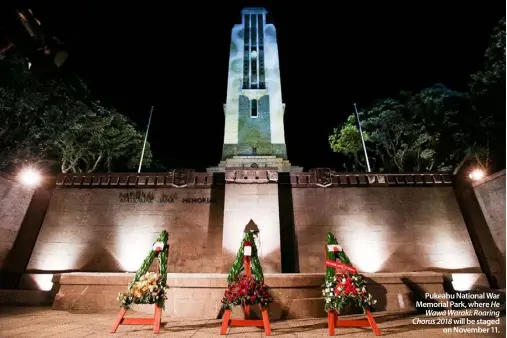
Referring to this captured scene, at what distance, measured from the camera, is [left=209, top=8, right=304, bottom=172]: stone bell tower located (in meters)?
24.3

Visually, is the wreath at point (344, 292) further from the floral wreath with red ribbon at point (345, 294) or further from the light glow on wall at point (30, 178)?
the light glow on wall at point (30, 178)

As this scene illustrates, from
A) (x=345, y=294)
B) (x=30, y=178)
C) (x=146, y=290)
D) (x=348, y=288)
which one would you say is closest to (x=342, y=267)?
(x=348, y=288)

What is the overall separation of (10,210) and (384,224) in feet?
60.5

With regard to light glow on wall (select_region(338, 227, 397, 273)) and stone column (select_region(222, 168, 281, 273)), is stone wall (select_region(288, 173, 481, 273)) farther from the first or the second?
stone column (select_region(222, 168, 281, 273))

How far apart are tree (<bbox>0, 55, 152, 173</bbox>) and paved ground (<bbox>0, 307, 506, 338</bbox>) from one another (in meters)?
11.2

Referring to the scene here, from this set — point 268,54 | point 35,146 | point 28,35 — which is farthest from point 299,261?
point 268,54

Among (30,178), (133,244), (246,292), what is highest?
(30,178)

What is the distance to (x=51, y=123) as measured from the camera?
1584 cm

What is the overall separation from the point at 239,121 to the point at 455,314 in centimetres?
2211

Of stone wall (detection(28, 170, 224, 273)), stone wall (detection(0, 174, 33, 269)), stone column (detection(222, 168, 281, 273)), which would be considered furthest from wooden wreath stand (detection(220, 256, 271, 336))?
stone wall (detection(0, 174, 33, 269))

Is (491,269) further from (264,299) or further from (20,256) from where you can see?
(20,256)

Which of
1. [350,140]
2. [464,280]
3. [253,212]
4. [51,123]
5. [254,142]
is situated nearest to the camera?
[464,280]

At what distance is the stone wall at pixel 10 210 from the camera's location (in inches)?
482

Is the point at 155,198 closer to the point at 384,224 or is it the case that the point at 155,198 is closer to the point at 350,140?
the point at 384,224
